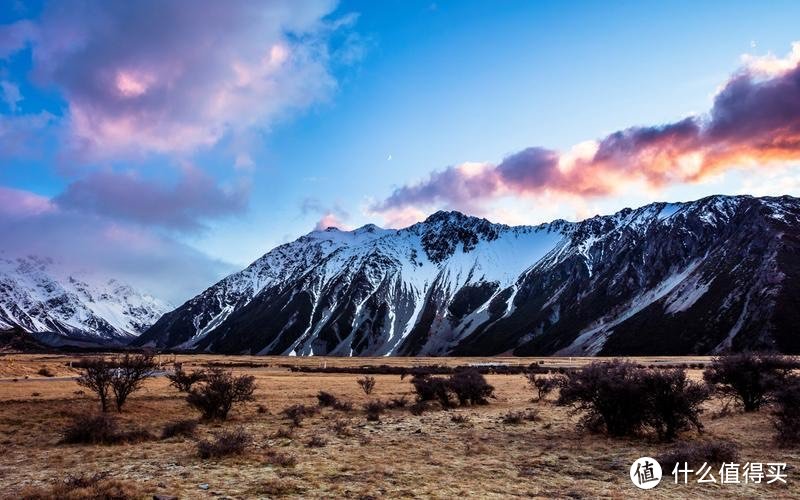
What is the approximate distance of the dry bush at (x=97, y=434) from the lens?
20.6 meters

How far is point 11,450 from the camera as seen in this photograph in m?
19.6

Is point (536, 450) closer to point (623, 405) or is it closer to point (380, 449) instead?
point (623, 405)

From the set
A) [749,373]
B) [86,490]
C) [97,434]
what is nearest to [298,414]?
[97,434]

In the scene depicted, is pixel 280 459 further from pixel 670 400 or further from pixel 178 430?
pixel 670 400

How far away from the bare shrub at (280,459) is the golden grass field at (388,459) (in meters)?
0.17

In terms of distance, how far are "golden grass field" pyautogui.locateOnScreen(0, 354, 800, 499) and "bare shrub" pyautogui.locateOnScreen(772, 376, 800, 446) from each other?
0.58 metres

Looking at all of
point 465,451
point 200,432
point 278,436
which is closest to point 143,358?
point 200,432

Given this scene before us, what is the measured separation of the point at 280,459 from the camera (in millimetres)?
16578

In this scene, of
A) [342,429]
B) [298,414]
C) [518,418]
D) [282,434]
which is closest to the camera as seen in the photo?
[282,434]

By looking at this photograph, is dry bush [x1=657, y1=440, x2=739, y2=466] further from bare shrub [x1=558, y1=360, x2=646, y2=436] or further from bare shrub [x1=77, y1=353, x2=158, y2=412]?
bare shrub [x1=77, y1=353, x2=158, y2=412]

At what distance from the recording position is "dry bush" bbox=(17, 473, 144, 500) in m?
12.2

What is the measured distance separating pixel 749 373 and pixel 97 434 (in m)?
29.4

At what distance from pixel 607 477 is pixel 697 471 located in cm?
253

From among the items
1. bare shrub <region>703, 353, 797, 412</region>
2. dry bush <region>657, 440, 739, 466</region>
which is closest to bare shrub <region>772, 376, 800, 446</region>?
dry bush <region>657, 440, 739, 466</region>
